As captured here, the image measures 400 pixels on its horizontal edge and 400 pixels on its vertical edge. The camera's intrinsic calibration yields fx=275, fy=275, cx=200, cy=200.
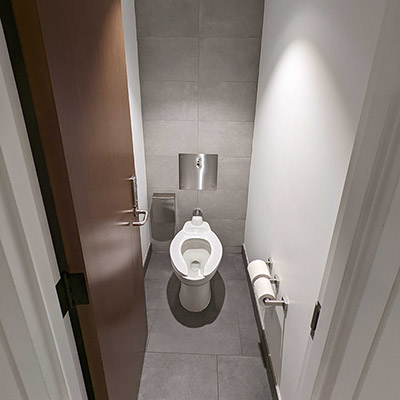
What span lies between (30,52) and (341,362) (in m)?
0.96

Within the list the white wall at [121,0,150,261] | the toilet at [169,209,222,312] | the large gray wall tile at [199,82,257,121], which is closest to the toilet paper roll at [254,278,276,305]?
the toilet at [169,209,222,312]

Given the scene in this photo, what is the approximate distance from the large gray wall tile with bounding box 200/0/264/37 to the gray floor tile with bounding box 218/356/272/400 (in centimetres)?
231

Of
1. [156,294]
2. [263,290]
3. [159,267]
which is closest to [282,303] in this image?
[263,290]

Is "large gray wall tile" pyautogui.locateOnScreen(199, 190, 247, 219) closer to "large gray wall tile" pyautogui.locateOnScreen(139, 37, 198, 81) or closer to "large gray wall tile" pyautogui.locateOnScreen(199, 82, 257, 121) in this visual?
"large gray wall tile" pyautogui.locateOnScreen(199, 82, 257, 121)

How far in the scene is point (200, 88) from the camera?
221 cm

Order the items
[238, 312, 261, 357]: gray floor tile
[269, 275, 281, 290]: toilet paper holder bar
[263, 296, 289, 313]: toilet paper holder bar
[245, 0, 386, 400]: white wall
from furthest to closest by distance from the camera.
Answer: [238, 312, 261, 357]: gray floor tile → [269, 275, 281, 290]: toilet paper holder bar → [263, 296, 289, 313]: toilet paper holder bar → [245, 0, 386, 400]: white wall

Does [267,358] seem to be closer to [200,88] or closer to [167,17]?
[200,88]

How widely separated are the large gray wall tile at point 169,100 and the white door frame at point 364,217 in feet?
6.08

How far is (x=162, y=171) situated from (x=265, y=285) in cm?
144

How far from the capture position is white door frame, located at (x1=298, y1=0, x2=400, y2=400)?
461 millimetres

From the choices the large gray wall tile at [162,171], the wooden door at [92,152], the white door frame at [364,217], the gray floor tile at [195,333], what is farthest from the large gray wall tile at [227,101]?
the white door frame at [364,217]

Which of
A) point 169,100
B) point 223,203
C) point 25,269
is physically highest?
point 169,100

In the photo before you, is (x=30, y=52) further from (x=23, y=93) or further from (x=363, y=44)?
(x=363, y=44)

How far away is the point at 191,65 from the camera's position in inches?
84.7
